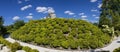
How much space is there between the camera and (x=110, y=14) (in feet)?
194

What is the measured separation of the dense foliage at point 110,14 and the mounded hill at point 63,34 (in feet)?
53.3

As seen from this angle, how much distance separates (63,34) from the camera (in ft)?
122

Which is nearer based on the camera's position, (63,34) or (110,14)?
Result: (63,34)

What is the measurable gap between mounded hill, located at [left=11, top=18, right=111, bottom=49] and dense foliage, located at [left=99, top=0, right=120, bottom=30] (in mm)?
16242

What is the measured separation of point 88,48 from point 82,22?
33.3 feet

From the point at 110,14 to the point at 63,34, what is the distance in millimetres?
25677

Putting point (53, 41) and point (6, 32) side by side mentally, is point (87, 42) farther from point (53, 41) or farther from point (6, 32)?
point (6, 32)

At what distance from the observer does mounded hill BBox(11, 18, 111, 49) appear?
33.7 m

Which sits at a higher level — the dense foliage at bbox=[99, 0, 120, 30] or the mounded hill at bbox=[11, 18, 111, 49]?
the dense foliage at bbox=[99, 0, 120, 30]

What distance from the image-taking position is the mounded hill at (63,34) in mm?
33719

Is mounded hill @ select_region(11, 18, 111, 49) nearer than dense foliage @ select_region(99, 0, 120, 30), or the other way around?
mounded hill @ select_region(11, 18, 111, 49)

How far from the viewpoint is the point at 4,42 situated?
3309cm

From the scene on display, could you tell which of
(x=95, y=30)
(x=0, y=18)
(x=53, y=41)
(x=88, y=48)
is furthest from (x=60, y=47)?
(x=0, y=18)

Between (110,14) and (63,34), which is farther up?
(110,14)
